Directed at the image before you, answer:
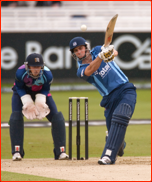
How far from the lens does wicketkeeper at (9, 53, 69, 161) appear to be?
19.0 ft

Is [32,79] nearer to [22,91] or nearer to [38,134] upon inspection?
[22,91]

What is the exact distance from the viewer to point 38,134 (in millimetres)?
8281

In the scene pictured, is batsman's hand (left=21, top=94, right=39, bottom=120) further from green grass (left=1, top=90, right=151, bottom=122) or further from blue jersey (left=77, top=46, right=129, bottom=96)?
green grass (left=1, top=90, right=151, bottom=122)

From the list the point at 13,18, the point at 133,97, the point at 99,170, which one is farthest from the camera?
the point at 13,18

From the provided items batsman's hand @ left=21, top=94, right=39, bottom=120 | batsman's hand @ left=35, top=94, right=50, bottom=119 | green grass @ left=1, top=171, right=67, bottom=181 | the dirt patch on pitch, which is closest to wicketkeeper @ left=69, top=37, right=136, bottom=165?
the dirt patch on pitch

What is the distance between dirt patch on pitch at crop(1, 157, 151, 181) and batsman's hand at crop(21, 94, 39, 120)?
2.09 ft

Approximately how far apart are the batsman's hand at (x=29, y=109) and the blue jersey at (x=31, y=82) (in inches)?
4.5

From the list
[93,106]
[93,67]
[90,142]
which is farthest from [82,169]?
[93,106]

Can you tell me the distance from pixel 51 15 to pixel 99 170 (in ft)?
52.9

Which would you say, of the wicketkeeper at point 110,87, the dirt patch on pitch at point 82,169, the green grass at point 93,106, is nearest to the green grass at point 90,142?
the dirt patch on pitch at point 82,169

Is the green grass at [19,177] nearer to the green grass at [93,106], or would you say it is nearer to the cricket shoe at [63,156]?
the cricket shoe at [63,156]

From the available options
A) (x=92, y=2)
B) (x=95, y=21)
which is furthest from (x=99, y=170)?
(x=92, y=2)

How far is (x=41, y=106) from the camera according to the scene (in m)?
5.83

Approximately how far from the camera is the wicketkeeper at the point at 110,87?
16.7 feet
